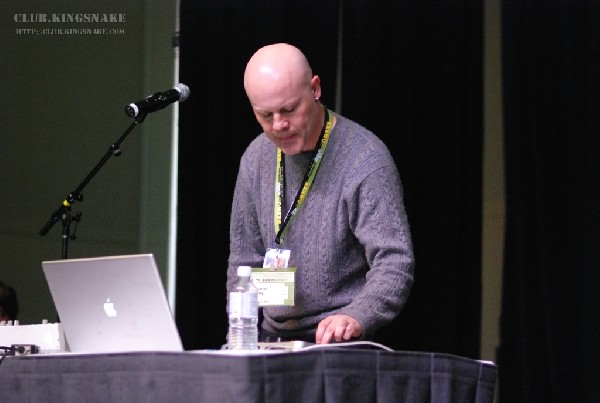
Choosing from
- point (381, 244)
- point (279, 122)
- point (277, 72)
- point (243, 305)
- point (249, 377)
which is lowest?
point (249, 377)

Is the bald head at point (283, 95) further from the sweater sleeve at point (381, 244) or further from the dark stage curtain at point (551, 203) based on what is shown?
the dark stage curtain at point (551, 203)

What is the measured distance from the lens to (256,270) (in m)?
2.88

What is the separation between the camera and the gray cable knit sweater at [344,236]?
2781mm

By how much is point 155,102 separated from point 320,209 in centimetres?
61

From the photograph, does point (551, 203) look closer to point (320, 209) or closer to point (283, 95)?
point (320, 209)

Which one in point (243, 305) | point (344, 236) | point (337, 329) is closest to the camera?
point (243, 305)

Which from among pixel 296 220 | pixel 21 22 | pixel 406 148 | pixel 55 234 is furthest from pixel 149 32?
pixel 296 220

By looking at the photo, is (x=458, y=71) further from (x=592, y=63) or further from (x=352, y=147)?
(x=352, y=147)

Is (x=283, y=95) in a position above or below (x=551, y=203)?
above

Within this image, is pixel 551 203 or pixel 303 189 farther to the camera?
pixel 551 203

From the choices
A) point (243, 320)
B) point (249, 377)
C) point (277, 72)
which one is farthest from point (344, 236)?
point (249, 377)

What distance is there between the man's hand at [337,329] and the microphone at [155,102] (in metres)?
0.89

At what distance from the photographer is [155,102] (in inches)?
125

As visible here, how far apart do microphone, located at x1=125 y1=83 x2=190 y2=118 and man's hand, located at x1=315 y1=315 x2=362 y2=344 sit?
35.2 inches
